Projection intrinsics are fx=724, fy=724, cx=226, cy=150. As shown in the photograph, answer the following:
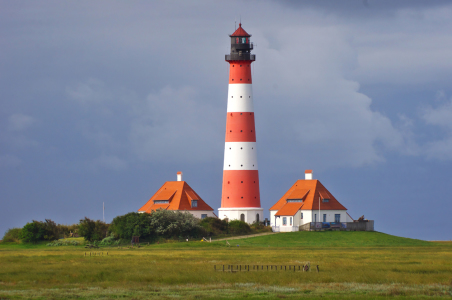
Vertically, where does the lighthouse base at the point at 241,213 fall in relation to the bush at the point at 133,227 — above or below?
above

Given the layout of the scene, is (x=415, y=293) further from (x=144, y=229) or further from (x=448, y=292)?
(x=144, y=229)

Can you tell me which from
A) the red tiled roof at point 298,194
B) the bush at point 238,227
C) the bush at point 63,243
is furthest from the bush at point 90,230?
the red tiled roof at point 298,194

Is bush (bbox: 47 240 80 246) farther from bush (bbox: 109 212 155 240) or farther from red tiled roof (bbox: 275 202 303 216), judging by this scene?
red tiled roof (bbox: 275 202 303 216)

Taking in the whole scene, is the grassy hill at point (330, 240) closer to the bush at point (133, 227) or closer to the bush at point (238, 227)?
the bush at point (238, 227)

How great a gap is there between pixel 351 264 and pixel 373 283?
28.8 ft

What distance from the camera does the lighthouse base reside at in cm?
7994

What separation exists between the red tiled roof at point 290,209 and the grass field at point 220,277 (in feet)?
88.0

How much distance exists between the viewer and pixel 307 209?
262ft

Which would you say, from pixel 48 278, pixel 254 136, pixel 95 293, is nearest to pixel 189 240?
pixel 254 136

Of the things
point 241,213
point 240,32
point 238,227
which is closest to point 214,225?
point 238,227

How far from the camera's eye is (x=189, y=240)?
7231 cm

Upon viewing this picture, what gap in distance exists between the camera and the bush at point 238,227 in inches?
3024

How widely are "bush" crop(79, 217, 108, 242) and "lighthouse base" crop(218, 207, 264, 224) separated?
1459 centimetres

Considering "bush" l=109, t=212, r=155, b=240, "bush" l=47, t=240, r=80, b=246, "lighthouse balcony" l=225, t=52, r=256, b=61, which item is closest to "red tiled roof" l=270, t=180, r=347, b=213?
"lighthouse balcony" l=225, t=52, r=256, b=61
